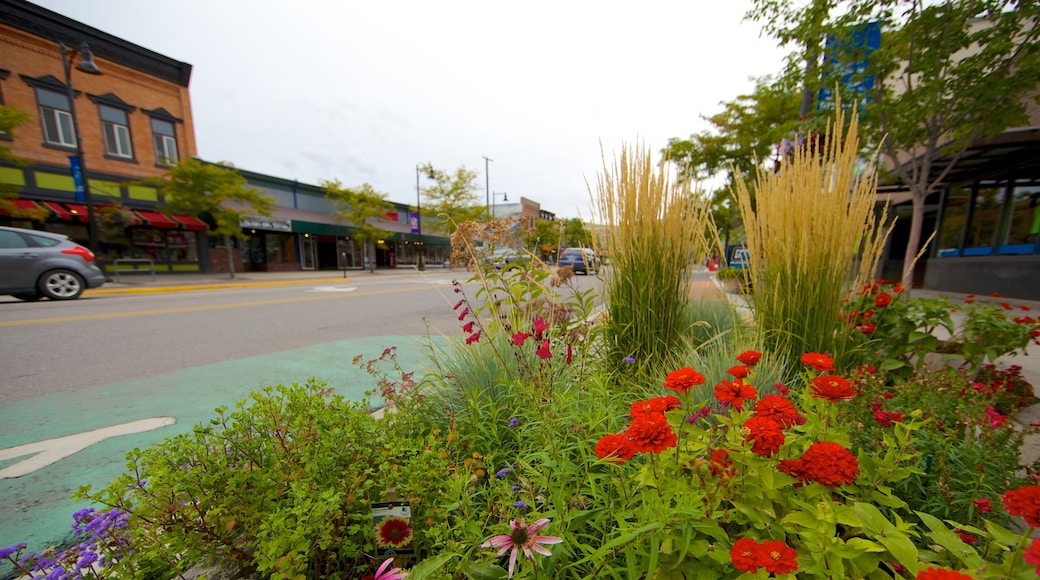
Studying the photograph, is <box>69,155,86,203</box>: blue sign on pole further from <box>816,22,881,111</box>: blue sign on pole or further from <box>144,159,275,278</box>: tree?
<box>816,22,881,111</box>: blue sign on pole

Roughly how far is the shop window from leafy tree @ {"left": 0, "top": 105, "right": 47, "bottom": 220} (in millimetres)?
24926

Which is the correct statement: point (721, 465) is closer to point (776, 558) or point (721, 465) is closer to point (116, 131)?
point (776, 558)

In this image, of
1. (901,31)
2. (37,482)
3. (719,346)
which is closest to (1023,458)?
(719,346)

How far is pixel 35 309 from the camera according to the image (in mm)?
6848

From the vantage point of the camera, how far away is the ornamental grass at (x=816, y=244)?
232 centimetres

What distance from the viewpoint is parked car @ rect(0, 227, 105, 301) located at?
7465 millimetres

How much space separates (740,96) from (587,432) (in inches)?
660

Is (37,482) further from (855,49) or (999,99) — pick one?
(999,99)

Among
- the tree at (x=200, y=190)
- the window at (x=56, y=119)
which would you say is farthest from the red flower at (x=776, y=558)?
the window at (x=56, y=119)

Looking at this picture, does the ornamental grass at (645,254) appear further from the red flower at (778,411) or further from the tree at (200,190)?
the tree at (200,190)

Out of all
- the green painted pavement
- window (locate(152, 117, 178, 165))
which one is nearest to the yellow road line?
the green painted pavement

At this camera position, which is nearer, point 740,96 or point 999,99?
point 999,99

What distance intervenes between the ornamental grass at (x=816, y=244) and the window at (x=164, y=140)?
22238mm

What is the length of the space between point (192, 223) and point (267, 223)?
14.4 ft
